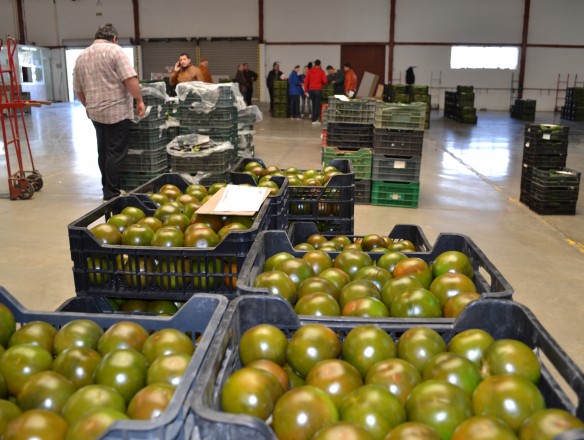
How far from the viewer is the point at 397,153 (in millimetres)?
6918

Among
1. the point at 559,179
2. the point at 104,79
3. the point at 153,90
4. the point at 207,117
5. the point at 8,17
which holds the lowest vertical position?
A: the point at 559,179

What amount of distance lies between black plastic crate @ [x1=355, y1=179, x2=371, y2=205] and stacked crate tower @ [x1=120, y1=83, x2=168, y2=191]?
249 cm

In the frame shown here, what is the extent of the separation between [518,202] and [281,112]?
1265 centimetres

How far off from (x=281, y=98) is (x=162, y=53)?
704 centimetres

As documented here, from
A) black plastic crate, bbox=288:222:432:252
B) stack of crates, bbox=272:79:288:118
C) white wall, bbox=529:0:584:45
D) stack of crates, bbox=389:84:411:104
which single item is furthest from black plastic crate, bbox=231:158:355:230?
white wall, bbox=529:0:584:45

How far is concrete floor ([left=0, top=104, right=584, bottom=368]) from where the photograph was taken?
4.25 meters

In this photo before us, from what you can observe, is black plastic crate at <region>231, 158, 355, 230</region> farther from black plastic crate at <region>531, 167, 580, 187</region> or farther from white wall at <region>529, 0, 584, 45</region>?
white wall at <region>529, 0, 584, 45</region>

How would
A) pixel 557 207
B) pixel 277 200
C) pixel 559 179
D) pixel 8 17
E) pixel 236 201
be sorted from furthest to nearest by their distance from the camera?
pixel 8 17, pixel 557 207, pixel 559 179, pixel 277 200, pixel 236 201

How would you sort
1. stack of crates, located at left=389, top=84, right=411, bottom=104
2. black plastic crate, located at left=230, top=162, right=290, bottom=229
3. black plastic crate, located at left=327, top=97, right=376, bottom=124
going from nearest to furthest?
black plastic crate, located at left=230, top=162, right=290, bottom=229 → black plastic crate, located at left=327, top=97, right=376, bottom=124 → stack of crates, located at left=389, top=84, right=411, bottom=104

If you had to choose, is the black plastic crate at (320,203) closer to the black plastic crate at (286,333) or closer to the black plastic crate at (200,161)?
the black plastic crate at (286,333)

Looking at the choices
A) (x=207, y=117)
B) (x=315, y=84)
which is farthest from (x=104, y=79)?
(x=315, y=84)

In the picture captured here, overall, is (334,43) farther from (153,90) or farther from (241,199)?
(241,199)

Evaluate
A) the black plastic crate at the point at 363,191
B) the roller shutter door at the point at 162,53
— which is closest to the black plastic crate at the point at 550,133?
the black plastic crate at the point at 363,191

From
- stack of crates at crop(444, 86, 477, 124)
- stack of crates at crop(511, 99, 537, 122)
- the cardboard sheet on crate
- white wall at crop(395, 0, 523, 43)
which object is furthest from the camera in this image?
white wall at crop(395, 0, 523, 43)
